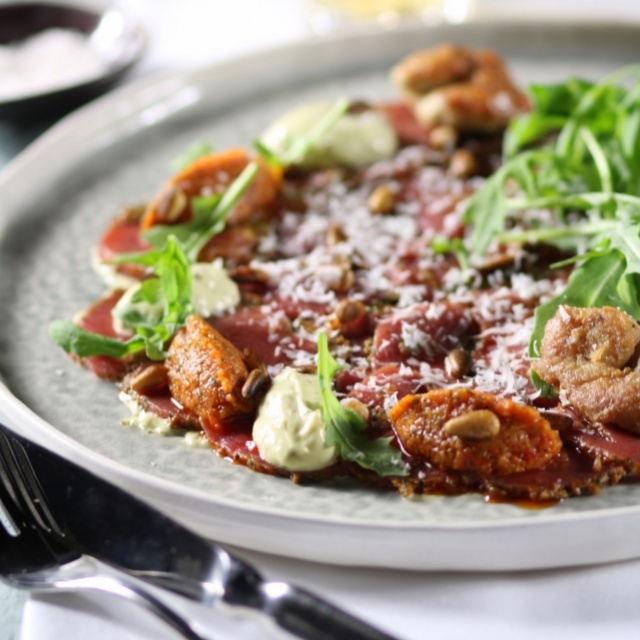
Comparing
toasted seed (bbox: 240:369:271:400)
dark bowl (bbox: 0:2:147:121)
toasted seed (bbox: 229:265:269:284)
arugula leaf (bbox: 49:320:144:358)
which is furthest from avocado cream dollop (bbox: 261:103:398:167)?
toasted seed (bbox: 240:369:271:400)

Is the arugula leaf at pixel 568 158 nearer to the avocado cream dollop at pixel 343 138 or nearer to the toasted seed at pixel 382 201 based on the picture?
the toasted seed at pixel 382 201

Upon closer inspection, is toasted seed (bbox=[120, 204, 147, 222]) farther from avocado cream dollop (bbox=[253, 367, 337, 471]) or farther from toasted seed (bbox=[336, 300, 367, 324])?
avocado cream dollop (bbox=[253, 367, 337, 471])

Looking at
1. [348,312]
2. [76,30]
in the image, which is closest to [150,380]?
[348,312]

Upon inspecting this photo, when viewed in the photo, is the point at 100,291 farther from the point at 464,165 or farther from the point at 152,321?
the point at 464,165

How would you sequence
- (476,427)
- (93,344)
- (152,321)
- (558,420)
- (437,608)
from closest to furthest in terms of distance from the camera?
(437,608) < (476,427) < (558,420) < (93,344) < (152,321)

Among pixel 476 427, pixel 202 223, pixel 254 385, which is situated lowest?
pixel 476 427

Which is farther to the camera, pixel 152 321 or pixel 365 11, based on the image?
pixel 365 11
